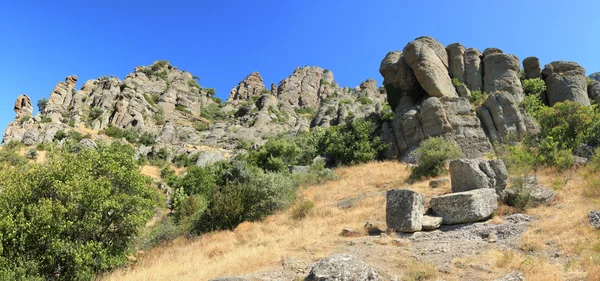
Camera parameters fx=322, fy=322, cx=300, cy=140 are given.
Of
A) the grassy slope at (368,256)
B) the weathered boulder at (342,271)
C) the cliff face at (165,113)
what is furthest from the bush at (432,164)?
the cliff face at (165,113)

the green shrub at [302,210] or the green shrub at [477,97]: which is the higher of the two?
the green shrub at [477,97]

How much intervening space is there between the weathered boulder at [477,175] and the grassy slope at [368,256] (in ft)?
3.70

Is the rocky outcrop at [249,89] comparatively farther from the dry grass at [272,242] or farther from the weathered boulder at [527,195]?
the weathered boulder at [527,195]

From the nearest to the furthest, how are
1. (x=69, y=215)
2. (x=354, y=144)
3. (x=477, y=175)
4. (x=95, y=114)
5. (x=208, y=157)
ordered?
(x=69, y=215), (x=477, y=175), (x=354, y=144), (x=208, y=157), (x=95, y=114)

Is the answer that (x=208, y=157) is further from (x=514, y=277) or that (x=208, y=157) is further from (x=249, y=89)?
(x=249, y=89)

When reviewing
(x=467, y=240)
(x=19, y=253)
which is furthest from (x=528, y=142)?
(x=19, y=253)

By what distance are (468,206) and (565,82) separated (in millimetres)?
27949

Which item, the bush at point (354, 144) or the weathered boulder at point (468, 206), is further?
the bush at point (354, 144)

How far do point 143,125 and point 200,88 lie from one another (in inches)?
1736

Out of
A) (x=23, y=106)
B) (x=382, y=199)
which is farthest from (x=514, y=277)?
(x=23, y=106)

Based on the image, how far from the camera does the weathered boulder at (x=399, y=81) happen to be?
30922 millimetres

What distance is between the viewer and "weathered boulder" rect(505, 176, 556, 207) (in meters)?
11.3

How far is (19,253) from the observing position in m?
8.35

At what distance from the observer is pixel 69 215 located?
9.18m
